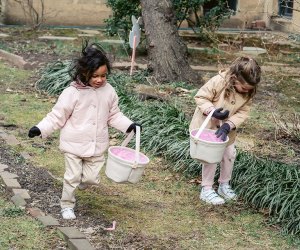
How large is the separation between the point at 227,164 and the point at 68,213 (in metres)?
1.61

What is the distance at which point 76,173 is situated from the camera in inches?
221

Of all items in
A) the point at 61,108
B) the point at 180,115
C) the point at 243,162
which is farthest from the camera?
the point at 180,115

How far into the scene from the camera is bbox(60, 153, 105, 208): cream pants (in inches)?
221

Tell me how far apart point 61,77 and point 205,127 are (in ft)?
16.0

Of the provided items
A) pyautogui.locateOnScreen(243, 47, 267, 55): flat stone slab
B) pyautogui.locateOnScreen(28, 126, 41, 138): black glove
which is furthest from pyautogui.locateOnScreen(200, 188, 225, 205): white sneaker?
pyautogui.locateOnScreen(243, 47, 267, 55): flat stone slab

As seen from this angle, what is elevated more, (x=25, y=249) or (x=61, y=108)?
(x=61, y=108)

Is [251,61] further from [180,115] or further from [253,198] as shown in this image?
[180,115]

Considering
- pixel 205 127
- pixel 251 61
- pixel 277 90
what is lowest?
pixel 277 90

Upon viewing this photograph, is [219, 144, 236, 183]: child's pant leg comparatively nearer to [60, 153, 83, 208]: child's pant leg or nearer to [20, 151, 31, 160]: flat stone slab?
[60, 153, 83, 208]: child's pant leg

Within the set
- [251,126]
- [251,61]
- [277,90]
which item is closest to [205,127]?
[251,61]

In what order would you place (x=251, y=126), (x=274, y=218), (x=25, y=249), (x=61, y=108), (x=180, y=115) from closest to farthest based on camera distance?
(x=25, y=249)
(x=61, y=108)
(x=274, y=218)
(x=180, y=115)
(x=251, y=126)

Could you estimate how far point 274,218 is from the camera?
236 inches

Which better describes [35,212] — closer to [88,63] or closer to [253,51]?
[88,63]

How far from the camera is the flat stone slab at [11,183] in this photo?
20.4 ft
